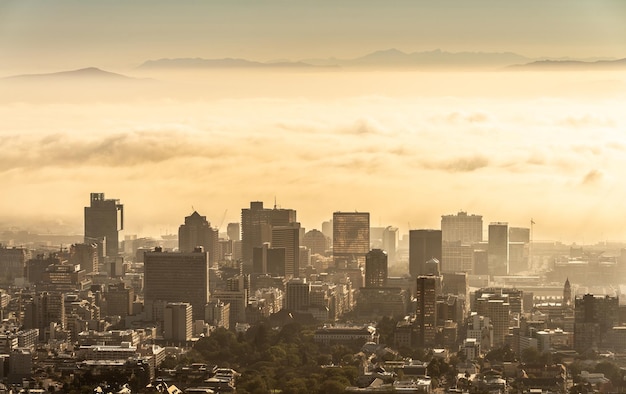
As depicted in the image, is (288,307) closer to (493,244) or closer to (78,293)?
(78,293)

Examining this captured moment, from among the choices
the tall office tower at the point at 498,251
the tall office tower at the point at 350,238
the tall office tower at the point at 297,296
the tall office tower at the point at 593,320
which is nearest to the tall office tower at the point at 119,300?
the tall office tower at the point at 297,296

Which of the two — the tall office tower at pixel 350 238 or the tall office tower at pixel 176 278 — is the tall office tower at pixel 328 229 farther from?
the tall office tower at pixel 176 278

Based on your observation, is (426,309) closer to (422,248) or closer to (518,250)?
(422,248)

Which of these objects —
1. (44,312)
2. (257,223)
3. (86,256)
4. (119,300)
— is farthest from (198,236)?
(44,312)

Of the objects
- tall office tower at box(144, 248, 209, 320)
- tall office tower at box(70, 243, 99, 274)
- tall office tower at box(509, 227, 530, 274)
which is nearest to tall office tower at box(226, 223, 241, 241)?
tall office tower at box(144, 248, 209, 320)

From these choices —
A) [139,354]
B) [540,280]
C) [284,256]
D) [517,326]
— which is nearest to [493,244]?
[540,280]
